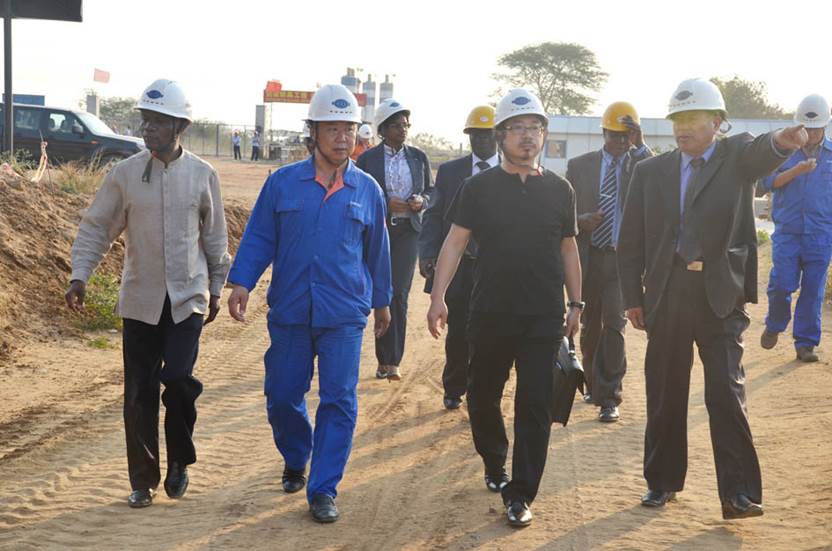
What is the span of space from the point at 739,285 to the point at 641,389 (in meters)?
3.98

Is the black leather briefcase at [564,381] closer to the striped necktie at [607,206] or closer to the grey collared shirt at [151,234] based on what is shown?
the grey collared shirt at [151,234]

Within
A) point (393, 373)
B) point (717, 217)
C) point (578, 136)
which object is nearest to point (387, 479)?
point (717, 217)

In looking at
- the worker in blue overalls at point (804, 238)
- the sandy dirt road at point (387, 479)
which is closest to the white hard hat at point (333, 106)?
the sandy dirt road at point (387, 479)

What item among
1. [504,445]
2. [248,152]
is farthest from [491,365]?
[248,152]

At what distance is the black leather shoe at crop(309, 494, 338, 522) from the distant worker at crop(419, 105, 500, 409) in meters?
2.72

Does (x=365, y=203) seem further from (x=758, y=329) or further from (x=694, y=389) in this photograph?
(x=758, y=329)

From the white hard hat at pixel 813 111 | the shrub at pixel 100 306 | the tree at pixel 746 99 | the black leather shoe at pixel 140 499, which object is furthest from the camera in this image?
the tree at pixel 746 99

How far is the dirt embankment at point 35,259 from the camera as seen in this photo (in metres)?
11.2

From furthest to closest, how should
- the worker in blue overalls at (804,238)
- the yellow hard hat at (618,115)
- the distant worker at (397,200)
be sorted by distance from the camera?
the worker in blue overalls at (804,238)
the distant worker at (397,200)
the yellow hard hat at (618,115)

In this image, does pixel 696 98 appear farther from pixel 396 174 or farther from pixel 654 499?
pixel 396 174

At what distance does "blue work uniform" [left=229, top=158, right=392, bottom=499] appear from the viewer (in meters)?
6.11

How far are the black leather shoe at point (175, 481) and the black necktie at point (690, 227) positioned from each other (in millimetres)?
2959

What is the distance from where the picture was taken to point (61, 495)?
6367 mm

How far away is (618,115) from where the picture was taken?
8.57 metres
